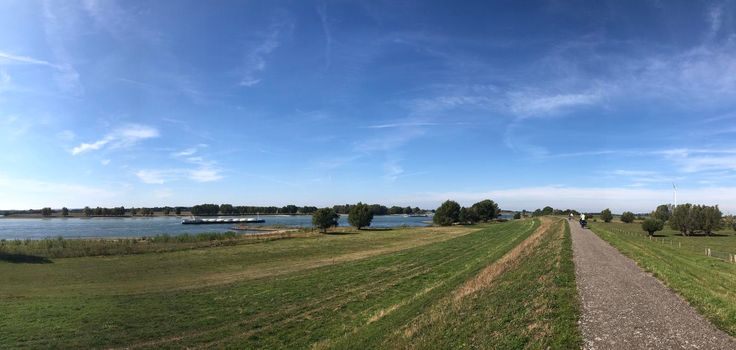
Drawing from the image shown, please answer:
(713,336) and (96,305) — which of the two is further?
(96,305)

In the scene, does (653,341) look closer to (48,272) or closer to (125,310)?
(125,310)

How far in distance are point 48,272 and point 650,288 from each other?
42813 millimetres

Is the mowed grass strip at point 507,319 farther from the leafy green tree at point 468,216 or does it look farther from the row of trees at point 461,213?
the leafy green tree at point 468,216

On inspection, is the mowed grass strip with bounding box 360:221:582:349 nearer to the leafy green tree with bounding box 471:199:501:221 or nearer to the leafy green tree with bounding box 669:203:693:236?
the leafy green tree with bounding box 669:203:693:236

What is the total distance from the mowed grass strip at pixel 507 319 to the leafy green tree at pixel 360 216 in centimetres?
10052

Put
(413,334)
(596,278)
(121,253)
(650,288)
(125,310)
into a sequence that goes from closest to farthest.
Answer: (413,334) < (650,288) < (596,278) < (125,310) < (121,253)

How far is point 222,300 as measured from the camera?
23.6 m

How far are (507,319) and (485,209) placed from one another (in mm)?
158077

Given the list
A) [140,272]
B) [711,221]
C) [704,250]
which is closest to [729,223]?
[711,221]

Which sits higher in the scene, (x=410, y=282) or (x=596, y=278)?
(x=596, y=278)

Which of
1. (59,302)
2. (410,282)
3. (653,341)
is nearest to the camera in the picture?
(653,341)

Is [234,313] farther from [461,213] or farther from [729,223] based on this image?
[729,223]

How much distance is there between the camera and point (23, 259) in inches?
1678

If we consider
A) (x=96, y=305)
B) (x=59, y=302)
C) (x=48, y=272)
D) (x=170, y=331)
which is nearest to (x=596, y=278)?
(x=170, y=331)
